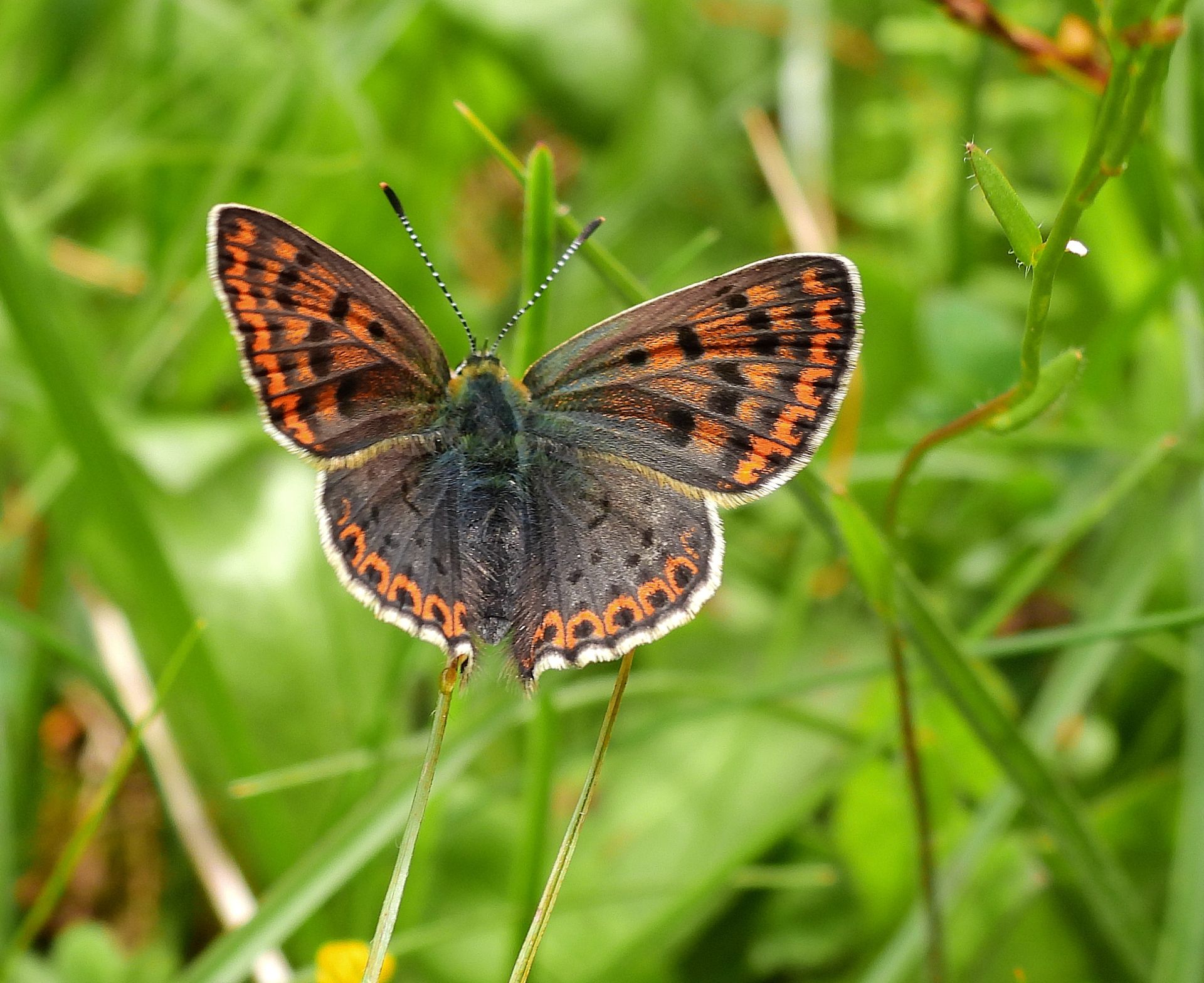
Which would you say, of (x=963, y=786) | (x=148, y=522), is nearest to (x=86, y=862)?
(x=148, y=522)

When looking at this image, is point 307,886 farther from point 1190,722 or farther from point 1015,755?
point 1190,722

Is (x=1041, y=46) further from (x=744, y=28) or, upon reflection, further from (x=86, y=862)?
(x=86, y=862)

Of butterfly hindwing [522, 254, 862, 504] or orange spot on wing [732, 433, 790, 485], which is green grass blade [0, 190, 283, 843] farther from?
orange spot on wing [732, 433, 790, 485]

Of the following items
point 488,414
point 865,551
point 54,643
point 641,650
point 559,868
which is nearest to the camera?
point 559,868

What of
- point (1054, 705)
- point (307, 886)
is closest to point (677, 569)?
point (307, 886)

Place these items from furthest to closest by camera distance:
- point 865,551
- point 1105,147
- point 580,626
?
point 580,626 < point 865,551 < point 1105,147

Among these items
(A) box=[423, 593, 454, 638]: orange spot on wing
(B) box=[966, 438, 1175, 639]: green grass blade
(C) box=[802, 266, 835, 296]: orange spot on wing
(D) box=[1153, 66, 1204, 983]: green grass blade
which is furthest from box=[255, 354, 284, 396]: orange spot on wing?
(D) box=[1153, 66, 1204, 983]: green grass blade
